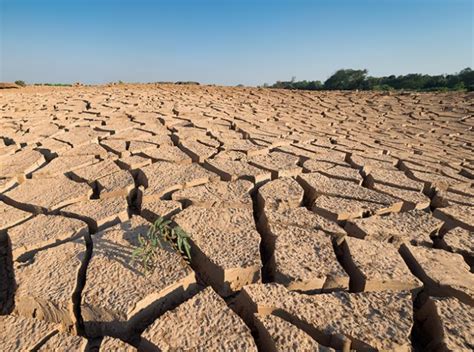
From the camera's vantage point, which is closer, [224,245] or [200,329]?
[200,329]

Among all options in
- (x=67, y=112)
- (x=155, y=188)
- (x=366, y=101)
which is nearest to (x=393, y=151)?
(x=155, y=188)

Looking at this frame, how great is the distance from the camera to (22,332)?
37.9 inches

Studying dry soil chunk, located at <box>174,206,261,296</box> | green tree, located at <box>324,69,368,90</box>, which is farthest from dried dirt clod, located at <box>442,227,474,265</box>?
green tree, located at <box>324,69,368,90</box>

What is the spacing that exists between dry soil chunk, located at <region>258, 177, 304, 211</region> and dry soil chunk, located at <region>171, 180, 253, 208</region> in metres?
0.08

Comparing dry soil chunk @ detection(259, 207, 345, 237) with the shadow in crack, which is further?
dry soil chunk @ detection(259, 207, 345, 237)

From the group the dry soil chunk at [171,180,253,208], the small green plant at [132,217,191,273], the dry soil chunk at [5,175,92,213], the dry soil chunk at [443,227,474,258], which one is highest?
the small green plant at [132,217,191,273]

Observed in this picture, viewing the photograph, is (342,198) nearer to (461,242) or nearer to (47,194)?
(461,242)

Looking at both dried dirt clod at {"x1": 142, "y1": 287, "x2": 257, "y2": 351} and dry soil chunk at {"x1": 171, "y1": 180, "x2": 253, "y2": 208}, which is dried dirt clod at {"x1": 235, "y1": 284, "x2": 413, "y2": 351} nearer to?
dried dirt clod at {"x1": 142, "y1": 287, "x2": 257, "y2": 351}

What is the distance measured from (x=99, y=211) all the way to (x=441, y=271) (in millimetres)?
1538

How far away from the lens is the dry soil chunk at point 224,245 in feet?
4.01

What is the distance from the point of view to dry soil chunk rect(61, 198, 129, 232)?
1.57m

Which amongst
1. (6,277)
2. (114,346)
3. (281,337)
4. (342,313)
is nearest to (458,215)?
(342,313)

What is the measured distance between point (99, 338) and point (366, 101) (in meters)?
7.52

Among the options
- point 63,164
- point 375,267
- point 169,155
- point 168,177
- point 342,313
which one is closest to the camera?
point 342,313
